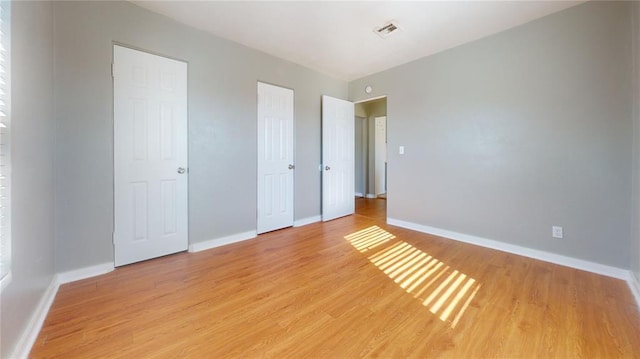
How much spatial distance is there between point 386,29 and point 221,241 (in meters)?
2.94

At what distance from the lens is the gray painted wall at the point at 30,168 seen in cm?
126

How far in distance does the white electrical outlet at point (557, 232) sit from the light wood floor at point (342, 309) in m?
0.29

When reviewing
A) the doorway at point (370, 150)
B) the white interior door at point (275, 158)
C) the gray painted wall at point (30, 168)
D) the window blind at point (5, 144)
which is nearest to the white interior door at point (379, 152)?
the doorway at point (370, 150)

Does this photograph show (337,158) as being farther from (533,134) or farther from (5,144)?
(5,144)

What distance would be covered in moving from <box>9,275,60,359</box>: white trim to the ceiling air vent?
346 cm

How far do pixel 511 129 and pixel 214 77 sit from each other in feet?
10.7

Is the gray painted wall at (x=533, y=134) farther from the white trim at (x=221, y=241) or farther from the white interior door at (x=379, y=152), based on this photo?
the white interior door at (x=379, y=152)

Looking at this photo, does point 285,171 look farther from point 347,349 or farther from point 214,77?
point 347,349

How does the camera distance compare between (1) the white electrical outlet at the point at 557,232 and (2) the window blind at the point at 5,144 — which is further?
(1) the white electrical outlet at the point at 557,232

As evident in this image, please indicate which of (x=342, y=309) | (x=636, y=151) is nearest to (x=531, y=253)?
(x=636, y=151)

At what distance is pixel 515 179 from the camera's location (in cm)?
267

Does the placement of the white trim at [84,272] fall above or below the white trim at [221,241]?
below

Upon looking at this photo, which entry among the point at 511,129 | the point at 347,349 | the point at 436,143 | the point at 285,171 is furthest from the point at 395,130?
the point at 347,349

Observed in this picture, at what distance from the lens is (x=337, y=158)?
4172 mm
